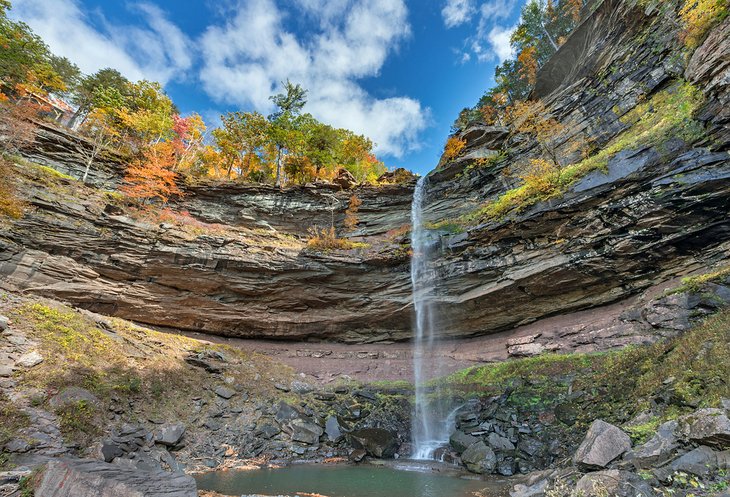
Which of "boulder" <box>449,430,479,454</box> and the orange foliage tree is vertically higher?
the orange foliage tree

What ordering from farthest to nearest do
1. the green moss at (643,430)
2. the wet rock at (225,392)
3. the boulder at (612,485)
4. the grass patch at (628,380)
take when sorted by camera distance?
the wet rock at (225,392) → the grass patch at (628,380) → the green moss at (643,430) → the boulder at (612,485)

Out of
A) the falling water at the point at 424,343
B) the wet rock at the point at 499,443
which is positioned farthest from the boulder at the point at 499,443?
the falling water at the point at 424,343

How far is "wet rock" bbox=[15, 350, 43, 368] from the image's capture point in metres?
9.41

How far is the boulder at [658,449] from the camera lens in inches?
195

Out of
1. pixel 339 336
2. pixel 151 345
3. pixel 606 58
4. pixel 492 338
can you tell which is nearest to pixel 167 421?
pixel 151 345

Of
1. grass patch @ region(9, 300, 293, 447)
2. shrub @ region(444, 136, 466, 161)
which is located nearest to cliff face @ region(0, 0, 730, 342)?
shrub @ region(444, 136, 466, 161)

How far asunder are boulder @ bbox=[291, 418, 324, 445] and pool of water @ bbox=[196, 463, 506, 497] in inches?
55.7

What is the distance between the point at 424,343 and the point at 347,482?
35.6 feet

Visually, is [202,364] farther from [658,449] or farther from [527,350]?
[658,449]

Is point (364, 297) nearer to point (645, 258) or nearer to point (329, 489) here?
point (329, 489)

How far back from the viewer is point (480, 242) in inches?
679

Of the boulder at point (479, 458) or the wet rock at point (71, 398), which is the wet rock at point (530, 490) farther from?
the wet rock at point (71, 398)

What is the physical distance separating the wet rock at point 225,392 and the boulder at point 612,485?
12.1 m

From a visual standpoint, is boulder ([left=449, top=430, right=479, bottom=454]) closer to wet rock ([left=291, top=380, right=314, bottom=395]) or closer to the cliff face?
wet rock ([left=291, top=380, right=314, bottom=395])
